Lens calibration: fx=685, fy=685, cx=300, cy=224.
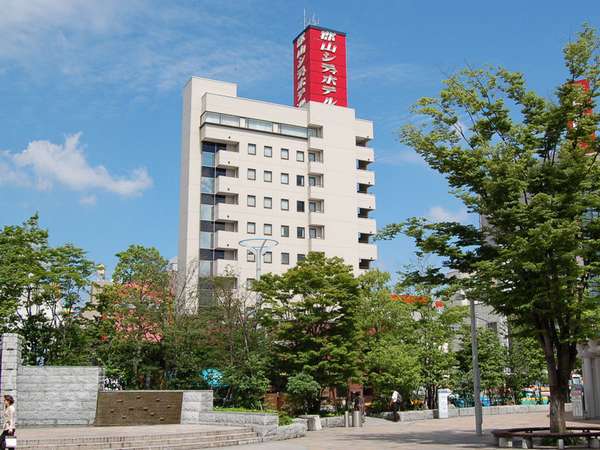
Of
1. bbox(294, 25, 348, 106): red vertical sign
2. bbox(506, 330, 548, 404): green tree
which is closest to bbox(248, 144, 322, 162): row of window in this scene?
bbox(294, 25, 348, 106): red vertical sign

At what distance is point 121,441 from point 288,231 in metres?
41.8

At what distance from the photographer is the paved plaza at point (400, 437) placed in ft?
70.0

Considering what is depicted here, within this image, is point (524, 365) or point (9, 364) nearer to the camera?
point (9, 364)

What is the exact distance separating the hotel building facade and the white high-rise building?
88mm

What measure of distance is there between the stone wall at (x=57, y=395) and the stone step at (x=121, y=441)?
6.71 meters

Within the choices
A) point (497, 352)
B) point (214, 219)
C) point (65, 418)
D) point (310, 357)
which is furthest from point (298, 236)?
point (65, 418)

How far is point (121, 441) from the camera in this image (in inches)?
797

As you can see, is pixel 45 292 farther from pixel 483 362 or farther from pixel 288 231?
pixel 288 231

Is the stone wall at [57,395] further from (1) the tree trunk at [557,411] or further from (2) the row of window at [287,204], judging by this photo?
(2) the row of window at [287,204]

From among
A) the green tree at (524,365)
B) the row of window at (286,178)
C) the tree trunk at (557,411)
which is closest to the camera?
the tree trunk at (557,411)

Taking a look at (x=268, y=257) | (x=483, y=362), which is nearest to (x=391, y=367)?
(x=483, y=362)

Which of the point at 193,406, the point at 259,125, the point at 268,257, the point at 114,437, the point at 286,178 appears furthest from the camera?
the point at 286,178

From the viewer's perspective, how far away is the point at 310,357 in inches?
1236

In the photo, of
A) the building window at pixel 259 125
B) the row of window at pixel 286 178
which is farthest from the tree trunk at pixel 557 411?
the building window at pixel 259 125
